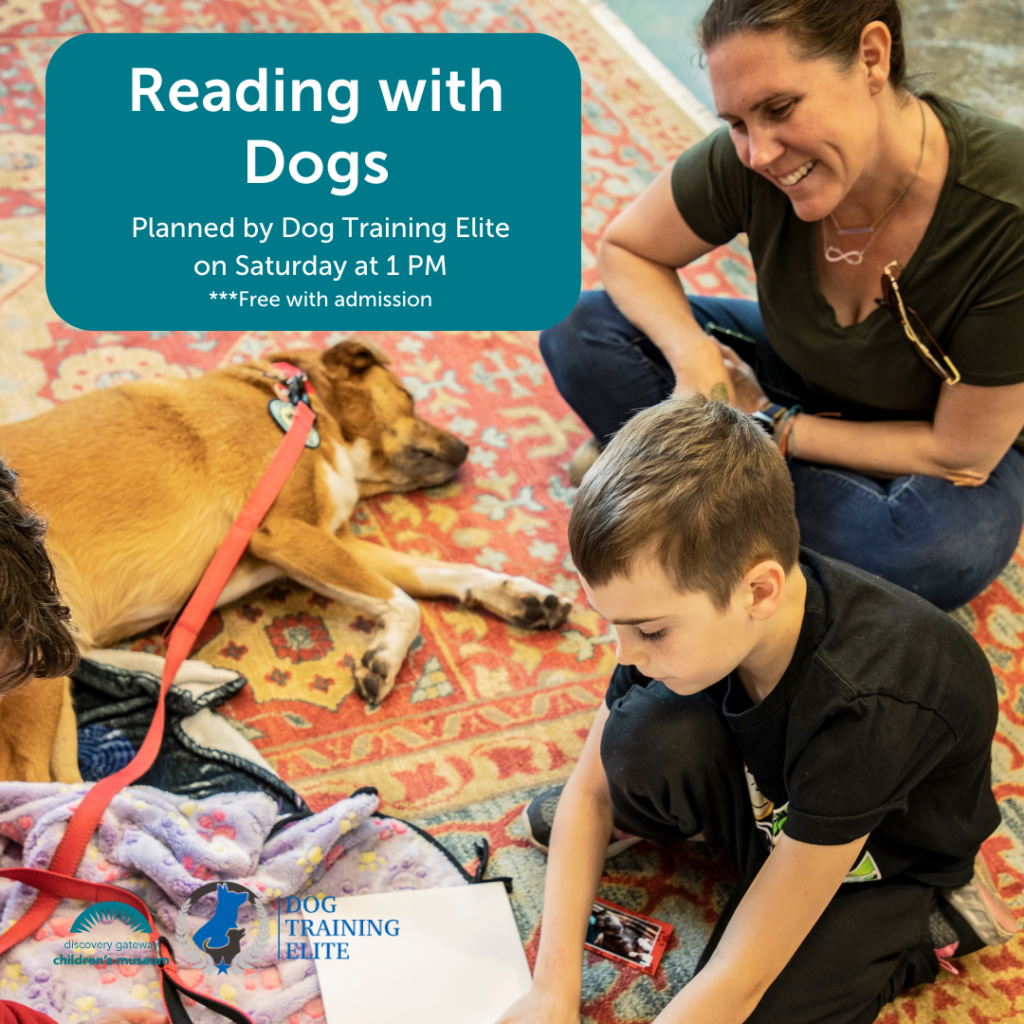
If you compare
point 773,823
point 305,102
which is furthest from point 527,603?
point 305,102

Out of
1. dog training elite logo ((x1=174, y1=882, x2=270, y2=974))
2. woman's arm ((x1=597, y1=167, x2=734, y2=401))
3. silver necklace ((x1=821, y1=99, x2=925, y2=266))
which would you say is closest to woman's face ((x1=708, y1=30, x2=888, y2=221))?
silver necklace ((x1=821, y1=99, x2=925, y2=266))

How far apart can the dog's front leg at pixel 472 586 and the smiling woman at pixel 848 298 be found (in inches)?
20.6

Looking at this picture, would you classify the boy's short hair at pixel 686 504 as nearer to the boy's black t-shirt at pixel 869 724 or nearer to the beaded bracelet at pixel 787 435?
the boy's black t-shirt at pixel 869 724

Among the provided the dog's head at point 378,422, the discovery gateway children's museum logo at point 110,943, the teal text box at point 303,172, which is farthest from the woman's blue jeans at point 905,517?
the discovery gateway children's museum logo at point 110,943

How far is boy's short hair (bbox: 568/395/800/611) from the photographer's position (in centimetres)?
131

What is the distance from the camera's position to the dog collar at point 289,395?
2.44 metres

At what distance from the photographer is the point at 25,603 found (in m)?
1.20

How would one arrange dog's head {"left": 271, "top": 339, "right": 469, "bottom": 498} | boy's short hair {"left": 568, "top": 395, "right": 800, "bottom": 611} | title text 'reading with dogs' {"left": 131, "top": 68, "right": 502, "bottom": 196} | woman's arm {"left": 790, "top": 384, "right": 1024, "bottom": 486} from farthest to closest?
title text 'reading with dogs' {"left": 131, "top": 68, "right": 502, "bottom": 196} → dog's head {"left": 271, "top": 339, "right": 469, "bottom": 498} → woman's arm {"left": 790, "top": 384, "right": 1024, "bottom": 486} → boy's short hair {"left": 568, "top": 395, "right": 800, "bottom": 611}

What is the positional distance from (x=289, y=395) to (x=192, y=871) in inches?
45.8

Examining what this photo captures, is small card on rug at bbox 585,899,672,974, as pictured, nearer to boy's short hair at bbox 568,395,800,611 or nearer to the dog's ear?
boy's short hair at bbox 568,395,800,611

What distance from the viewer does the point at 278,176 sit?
2.86 m

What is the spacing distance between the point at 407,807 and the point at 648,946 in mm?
512

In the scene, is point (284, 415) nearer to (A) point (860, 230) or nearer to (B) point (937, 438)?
(A) point (860, 230)

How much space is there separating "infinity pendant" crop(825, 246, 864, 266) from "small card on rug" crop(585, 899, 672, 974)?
1288 mm
